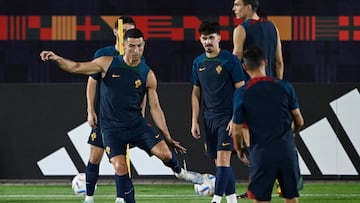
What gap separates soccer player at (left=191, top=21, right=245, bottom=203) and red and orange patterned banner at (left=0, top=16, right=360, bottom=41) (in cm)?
290

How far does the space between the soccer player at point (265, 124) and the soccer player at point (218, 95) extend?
213 cm

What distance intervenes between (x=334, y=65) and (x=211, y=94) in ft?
11.5

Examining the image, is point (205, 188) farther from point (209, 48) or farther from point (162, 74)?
point (162, 74)

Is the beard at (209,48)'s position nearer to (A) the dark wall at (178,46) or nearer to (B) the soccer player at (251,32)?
(B) the soccer player at (251,32)

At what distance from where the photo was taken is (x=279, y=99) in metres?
7.65

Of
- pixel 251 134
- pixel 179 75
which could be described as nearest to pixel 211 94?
pixel 251 134

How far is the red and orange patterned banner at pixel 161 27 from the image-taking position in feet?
42.9

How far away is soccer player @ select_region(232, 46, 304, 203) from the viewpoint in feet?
25.1

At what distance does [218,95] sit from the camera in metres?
10.0

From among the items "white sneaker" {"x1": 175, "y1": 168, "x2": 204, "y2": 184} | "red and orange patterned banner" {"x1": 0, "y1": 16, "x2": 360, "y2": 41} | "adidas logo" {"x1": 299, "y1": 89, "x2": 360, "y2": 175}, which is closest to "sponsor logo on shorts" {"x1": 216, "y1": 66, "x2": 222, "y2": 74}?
"white sneaker" {"x1": 175, "y1": 168, "x2": 204, "y2": 184}

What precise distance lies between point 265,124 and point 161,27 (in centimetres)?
558

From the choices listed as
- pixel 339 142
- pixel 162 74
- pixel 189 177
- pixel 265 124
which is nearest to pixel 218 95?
pixel 189 177

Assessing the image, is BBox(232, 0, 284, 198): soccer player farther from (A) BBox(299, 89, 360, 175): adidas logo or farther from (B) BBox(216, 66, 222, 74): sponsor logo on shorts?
(A) BBox(299, 89, 360, 175): adidas logo

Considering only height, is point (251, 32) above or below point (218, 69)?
above
